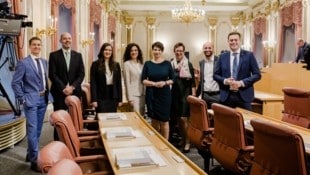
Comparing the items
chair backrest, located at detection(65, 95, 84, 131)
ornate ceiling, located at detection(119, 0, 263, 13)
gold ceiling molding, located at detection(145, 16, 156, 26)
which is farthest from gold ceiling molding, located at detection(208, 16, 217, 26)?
chair backrest, located at detection(65, 95, 84, 131)

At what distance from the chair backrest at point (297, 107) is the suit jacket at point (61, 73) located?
225 cm

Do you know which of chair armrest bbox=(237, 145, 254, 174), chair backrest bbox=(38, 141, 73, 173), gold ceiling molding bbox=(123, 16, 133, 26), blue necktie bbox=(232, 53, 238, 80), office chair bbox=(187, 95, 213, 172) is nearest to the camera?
chair backrest bbox=(38, 141, 73, 173)

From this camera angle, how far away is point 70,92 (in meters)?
4.12

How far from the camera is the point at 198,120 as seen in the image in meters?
3.40

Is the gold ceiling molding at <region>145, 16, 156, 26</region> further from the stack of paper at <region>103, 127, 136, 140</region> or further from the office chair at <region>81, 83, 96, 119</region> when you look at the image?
the stack of paper at <region>103, 127, 136, 140</region>

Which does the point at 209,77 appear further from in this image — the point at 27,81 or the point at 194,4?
the point at 194,4

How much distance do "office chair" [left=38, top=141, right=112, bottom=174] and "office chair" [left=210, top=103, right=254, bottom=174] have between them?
2.86 ft

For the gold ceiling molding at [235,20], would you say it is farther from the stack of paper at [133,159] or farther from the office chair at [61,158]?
the stack of paper at [133,159]

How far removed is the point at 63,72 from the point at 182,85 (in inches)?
57.6

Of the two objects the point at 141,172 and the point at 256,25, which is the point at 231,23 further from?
the point at 141,172

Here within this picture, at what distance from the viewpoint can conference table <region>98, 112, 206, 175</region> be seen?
5.75 ft

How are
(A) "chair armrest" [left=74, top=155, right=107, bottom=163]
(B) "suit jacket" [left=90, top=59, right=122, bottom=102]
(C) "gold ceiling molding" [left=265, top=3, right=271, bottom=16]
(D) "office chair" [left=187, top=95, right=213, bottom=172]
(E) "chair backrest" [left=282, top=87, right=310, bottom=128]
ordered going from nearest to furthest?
(A) "chair armrest" [left=74, top=155, right=107, bottom=163] → (D) "office chair" [left=187, top=95, right=213, bottom=172] → (E) "chair backrest" [left=282, top=87, right=310, bottom=128] → (B) "suit jacket" [left=90, top=59, right=122, bottom=102] → (C) "gold ceiling molding" [left=265, top=3, right=271, bottom=16]

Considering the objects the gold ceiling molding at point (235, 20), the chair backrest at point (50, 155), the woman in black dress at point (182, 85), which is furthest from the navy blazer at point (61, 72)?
the gold ceiling molding at point (235, 20)

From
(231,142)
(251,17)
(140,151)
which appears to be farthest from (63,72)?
(251,17)
